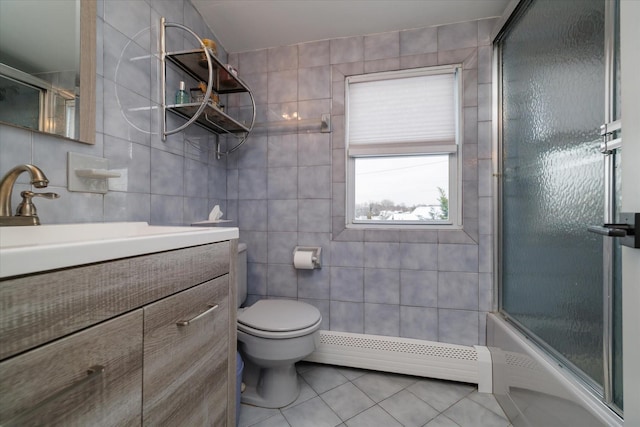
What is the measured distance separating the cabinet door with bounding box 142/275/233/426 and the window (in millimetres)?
1162

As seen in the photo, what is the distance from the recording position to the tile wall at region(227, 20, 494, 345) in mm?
1615

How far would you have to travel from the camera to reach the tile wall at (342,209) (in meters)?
1.62

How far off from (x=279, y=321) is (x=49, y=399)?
0.99m

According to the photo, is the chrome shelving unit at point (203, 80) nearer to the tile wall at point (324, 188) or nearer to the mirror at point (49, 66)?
the tile wall at point (324, 188)

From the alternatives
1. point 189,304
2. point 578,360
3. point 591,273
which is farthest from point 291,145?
point 578,360

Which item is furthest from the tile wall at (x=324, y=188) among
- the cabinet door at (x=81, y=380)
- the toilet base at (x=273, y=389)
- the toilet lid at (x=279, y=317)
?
the cabinet door at (x=81, y=380)

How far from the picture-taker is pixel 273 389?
53.7 inches

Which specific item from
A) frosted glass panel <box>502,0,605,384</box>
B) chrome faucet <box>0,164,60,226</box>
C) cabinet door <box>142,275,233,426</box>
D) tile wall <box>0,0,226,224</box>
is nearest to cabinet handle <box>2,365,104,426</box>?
cabinet door <box>142,275,233,426</box>

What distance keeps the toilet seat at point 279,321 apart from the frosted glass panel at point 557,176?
103 cm

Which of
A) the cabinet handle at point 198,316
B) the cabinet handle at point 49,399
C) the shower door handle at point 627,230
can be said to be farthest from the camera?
the cabinet handle at point 198,316

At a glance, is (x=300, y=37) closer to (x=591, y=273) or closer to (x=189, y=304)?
(x=189, y=304)

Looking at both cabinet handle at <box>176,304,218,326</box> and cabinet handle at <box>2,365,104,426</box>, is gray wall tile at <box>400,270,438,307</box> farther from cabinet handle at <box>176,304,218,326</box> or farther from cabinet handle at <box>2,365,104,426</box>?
cabinet handle at <box>2,365,104,426</box>

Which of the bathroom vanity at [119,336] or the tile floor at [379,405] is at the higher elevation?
the bathroom vanity at [119,336]

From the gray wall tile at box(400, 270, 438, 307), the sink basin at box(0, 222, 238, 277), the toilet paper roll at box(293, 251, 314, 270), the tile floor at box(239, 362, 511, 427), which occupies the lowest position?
the tile floor at box(239, 362, 511, 427)
